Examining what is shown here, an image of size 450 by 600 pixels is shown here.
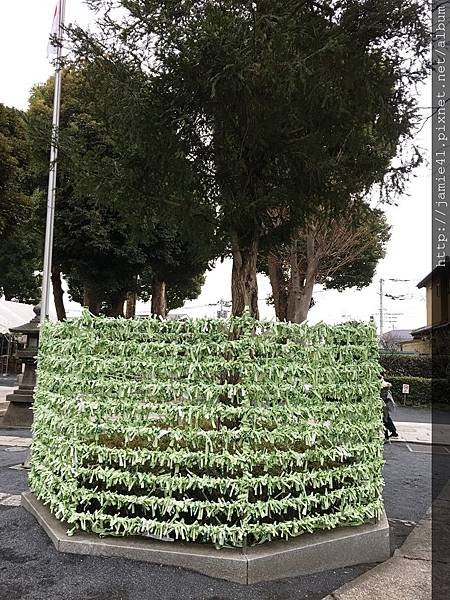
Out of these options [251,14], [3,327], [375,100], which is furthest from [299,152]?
[3,327]

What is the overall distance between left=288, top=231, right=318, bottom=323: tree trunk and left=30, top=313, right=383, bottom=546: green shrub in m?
13.0

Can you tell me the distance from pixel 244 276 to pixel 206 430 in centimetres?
200

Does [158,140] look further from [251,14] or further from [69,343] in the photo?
[69,343]

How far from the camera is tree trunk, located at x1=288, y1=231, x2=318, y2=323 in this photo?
17.8 meters

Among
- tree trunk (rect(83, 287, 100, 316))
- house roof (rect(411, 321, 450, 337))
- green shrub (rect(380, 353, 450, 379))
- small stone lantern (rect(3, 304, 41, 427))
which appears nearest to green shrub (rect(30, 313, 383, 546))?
small stone lantern (rect(3, 304, 41, 427))

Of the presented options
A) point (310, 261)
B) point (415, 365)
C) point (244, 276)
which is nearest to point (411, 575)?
point (244, 276)

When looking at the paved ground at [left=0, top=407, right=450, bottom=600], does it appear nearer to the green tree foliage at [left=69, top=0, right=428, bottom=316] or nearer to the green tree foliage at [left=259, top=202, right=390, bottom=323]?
the green tree foliage at [left=69, top=0, right=428, bottom=316]

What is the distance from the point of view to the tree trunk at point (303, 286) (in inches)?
701

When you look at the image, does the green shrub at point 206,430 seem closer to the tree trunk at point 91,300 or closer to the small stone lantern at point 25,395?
the small stone lantern at point 25,395

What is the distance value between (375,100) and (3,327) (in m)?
27.2

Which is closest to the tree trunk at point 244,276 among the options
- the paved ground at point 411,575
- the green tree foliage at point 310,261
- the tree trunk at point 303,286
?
the paved ground at point 411,575

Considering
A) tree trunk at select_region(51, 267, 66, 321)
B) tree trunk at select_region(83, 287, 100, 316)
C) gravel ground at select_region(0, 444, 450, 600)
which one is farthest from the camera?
tree trunk at select_region(51, 267, 66, 321)

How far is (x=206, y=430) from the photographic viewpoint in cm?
414

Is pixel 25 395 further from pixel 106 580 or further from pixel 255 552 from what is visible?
pixel 255 552
